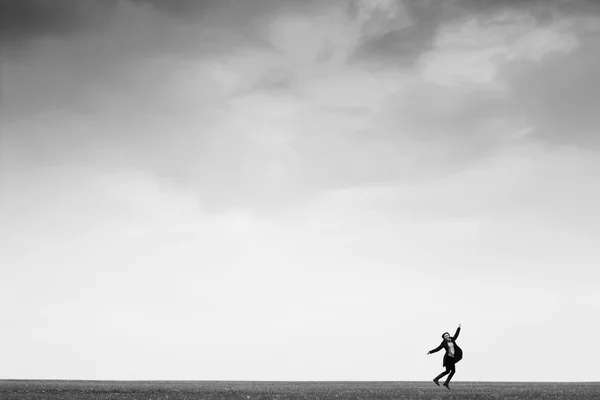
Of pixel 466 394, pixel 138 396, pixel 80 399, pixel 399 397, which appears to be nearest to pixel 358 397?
pixel 399 397

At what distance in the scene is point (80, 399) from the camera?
26.7 meters

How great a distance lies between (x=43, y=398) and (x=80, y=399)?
1210 mm

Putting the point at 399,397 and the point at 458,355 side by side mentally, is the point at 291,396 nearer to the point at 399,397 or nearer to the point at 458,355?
the point at 399,397

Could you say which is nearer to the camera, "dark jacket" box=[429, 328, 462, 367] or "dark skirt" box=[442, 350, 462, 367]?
"dark jacket" box=[429, 328, 462, 367]

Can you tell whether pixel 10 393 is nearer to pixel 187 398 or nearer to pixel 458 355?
pixel 187 398

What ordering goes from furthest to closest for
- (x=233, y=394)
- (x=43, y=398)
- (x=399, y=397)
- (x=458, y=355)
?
(x=458, y=355), (x=233, y=394), (x=399, y=397), (x=43, y=398)

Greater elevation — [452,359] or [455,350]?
[455,350]

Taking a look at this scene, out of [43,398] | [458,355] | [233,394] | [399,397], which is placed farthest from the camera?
[458,355]

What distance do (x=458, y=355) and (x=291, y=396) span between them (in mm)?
Answer: 9298

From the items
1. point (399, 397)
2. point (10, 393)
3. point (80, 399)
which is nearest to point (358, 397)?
point (399, 397)

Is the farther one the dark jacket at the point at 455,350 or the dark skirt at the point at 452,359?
the dark skirt at the point at 452,359

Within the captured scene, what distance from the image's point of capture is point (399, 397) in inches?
1123

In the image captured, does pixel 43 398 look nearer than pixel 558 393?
Yes

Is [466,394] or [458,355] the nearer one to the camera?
[466,394]
